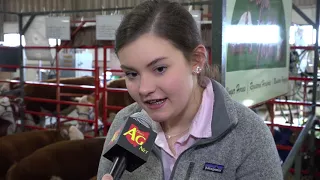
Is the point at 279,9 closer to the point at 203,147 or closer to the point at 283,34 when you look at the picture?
the point at 283,34

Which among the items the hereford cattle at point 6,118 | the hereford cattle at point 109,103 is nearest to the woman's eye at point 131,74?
the hereford cattle at point 109,103

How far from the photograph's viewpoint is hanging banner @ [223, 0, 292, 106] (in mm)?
1223

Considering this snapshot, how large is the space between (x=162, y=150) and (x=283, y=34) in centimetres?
129

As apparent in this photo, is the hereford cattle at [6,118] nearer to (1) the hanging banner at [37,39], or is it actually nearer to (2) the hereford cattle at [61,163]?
(1) the hanging banner at [37,39]

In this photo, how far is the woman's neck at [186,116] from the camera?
38.7 inches

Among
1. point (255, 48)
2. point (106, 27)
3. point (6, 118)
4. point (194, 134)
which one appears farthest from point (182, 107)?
point (6, 118)

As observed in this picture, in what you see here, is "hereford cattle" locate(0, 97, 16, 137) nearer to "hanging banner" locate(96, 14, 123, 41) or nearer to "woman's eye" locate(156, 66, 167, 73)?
"hanging banner" locate(96, 14, 123, 41)

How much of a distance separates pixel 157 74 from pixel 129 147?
6.7 inches

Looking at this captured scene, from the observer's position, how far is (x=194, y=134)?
36.8 inches

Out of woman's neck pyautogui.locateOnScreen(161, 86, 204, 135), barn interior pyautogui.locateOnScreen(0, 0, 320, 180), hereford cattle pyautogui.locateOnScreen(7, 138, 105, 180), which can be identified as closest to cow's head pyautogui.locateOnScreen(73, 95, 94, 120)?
barn interior pyautogui.locateOnScreen(0, 0, 320, 180)

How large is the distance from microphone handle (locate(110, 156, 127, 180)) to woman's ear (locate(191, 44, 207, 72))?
0.28 meters

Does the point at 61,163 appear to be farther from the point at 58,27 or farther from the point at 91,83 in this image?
the point at 91,83

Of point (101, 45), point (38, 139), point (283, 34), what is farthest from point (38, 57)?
point (283, 34)

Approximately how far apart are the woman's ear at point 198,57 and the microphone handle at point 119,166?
28 cm
